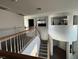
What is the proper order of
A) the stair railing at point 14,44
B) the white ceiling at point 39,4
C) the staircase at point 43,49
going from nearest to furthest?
the stair railing at point 14,44, the white ceiling at point 39,4, the staircase at point 43,49

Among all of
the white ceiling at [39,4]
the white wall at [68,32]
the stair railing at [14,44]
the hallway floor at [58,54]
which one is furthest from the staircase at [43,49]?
the white ceiling at [39,4]

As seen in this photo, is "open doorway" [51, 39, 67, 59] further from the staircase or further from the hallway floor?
the staircase

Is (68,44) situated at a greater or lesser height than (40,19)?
lesser

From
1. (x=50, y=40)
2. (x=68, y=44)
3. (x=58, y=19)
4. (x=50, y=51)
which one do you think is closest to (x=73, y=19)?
(x=58, y=19)

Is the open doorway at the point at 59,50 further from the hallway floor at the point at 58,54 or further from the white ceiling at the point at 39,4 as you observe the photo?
the white ceiling at the point at 39,4

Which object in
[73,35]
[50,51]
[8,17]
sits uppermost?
[8,17]

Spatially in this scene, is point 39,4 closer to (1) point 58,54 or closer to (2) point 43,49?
(2) point 43,49

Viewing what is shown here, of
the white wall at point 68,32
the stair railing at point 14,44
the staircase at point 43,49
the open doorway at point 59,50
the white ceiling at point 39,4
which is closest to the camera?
the stair railing at point 14,44

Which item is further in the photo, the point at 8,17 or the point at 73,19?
the point at 73,19

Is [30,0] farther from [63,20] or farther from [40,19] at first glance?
[40,19]

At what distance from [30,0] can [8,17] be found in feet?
7.33

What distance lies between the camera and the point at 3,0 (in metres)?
3.03

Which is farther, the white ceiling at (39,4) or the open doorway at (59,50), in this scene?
the open doorway at (59,50)

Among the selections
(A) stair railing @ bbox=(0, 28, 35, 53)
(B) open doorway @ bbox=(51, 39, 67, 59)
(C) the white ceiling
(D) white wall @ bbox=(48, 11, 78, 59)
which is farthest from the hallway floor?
(A) stair railing @ bbox=(0, 28, 35, 53)
